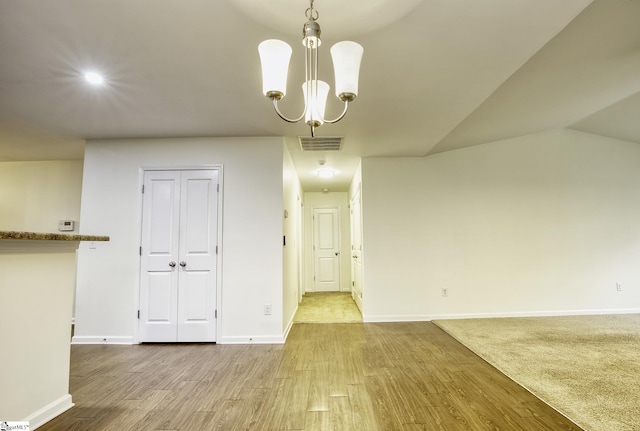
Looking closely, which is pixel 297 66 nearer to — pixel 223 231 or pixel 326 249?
pixel 223 231

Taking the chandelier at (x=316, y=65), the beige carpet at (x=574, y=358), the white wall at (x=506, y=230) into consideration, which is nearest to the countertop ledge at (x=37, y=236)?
the chandelier at (x=316, y=65)

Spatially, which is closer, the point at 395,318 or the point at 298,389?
the point at 298,389

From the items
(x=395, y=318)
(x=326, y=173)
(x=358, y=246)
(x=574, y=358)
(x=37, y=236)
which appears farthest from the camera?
(x=326, y=173)

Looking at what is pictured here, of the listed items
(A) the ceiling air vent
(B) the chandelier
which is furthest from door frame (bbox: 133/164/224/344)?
(B) the chandelier

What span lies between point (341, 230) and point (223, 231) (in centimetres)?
436

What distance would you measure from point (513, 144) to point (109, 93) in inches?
206

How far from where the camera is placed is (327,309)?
5461mm

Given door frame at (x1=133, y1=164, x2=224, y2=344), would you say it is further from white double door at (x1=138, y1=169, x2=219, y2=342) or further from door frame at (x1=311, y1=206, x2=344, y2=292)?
door frame at (x1=311, y1=206, x2=344, y2=292)

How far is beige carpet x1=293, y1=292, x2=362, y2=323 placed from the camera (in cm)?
469

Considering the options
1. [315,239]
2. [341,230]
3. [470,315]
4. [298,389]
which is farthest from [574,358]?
[315,239]

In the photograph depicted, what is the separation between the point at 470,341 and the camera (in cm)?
349

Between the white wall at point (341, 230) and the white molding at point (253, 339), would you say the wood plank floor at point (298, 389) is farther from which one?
the white wall at point (341, 230)

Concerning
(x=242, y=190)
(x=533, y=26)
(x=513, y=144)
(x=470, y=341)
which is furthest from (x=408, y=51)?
(x=513, y=144)

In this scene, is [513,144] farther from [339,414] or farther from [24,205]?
[24,205]
